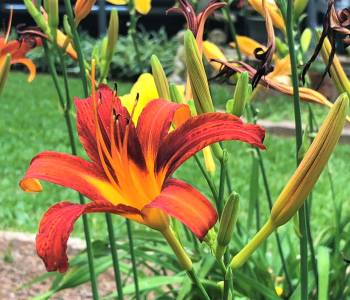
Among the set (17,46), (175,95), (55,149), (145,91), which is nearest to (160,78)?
(175,95)

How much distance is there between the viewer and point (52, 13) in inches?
53.4

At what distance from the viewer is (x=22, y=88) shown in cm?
888

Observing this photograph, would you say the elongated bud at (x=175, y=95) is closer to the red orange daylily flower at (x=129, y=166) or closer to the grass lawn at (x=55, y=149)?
the red orange daylily flower at (x=129, y=166)

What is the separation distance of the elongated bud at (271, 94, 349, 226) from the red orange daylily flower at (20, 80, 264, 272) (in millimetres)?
55

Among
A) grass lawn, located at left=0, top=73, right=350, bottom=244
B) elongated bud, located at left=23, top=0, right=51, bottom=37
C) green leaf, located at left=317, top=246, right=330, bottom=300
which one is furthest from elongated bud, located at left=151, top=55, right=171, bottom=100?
grass lawn, located at left=0, top=73, right=350, bottom=244

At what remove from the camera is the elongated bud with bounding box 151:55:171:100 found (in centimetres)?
105

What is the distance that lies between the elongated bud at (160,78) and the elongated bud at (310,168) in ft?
0.92

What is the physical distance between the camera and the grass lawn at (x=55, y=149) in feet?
13.5

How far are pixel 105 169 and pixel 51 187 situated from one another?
378 cm

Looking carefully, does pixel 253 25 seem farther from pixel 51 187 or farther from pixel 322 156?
pixel 322 156

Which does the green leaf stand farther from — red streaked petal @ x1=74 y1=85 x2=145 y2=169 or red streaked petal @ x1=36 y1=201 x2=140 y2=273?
red streaked petal @ x1=36 y1=201 x2=140 y2=273

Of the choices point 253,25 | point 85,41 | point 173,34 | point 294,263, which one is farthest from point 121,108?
point 173,34

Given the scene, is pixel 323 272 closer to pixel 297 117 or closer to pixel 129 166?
pixel 297 117

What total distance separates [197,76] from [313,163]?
196 mm
